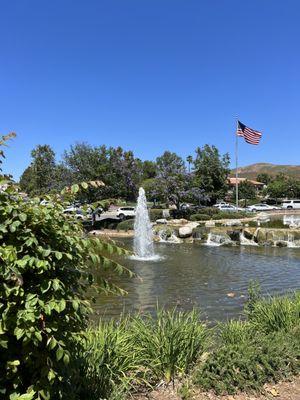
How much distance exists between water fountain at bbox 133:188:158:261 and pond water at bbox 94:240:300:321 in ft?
2.11

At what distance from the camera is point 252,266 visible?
1712 centimetres

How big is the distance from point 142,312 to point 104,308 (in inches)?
36.0

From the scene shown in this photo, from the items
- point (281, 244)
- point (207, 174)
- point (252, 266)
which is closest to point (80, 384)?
point (252, 266)

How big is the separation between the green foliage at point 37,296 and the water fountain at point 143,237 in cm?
1637

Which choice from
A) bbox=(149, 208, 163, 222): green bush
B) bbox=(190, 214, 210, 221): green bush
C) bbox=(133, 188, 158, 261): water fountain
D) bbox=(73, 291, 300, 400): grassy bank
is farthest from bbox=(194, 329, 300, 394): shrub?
bbox=(149, 208, 163, 222): green bush

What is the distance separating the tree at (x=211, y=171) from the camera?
2141 inches

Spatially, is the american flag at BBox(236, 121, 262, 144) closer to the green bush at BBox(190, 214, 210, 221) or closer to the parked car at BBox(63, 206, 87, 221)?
the green bush at BBox(190, 214, 210, 221)

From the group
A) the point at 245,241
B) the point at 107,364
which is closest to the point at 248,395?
the point at 107,364

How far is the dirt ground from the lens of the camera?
4.19 meters

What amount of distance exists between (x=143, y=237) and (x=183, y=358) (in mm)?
18469

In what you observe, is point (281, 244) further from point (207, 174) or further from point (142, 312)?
point (207, 174)

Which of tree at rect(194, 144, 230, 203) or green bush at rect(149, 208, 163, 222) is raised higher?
tree at rect(194, 144, 230, 203)

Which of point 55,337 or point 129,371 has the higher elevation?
point 55,337

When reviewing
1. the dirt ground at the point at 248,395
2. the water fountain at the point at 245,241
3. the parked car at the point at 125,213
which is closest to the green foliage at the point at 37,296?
the dirt ground at the point at 248,395
